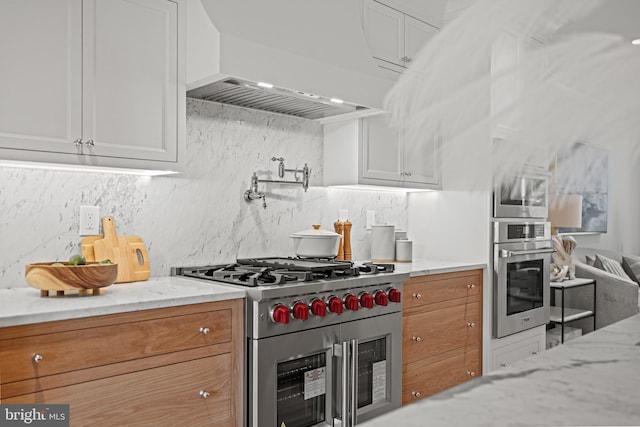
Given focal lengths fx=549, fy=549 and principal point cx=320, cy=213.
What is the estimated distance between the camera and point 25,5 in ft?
6.51

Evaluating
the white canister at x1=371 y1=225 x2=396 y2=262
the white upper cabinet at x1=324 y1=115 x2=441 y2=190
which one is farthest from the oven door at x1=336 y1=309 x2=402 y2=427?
the white upper cabinet at x1=324 y1=115 x2=441 y2=190

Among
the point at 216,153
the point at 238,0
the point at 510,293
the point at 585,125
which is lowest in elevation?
the point at 510,293

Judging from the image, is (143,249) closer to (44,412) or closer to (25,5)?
(44,412)

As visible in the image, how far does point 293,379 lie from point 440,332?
1.22m

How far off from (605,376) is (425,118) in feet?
0.97

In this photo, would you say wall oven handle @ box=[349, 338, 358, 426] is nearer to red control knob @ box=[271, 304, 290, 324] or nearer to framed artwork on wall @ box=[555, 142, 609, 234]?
red control knob @ box=[271, 304, 290, 324]

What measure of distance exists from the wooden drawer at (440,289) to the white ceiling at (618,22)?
109 inches

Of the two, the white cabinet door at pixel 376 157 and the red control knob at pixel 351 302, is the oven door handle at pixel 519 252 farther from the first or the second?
the red control knob at pixel 351 302

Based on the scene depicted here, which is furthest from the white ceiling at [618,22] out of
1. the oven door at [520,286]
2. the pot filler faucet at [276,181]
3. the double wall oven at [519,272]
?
the oven door at [520,286]

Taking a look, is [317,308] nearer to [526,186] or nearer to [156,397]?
[156,397]

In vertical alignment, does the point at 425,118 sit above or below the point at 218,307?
above

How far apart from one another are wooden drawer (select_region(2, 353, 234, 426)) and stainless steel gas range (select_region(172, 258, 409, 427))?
143 millimetres

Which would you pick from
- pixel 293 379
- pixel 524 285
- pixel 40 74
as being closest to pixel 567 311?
pixel 524 285

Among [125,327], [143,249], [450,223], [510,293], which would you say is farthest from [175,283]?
[510,293]
